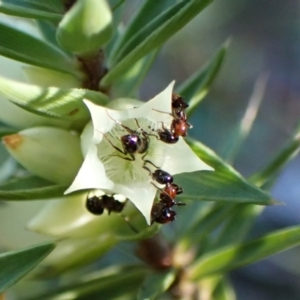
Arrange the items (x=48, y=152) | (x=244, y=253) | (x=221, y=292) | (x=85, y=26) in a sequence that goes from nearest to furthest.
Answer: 1. (x=85, y=26)
2. (x=48, y=152)
3. (x=244, y=253)
4. (x=221, y=292)

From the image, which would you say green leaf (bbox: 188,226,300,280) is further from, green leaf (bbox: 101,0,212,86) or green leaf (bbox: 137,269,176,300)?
green leaf (bbox: 101,0,212,86)

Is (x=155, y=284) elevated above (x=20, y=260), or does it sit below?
below

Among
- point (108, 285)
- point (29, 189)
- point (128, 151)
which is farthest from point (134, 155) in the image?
point (108, 285)

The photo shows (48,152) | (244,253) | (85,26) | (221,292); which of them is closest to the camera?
(85,26)

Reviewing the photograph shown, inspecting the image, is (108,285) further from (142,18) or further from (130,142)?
(142,18)

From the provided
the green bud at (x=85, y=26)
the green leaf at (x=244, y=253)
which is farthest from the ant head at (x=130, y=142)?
the green leaf at (x=244, y=253)

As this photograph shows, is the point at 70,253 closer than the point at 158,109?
No

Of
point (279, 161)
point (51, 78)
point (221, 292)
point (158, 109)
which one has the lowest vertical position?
point (221, 292)

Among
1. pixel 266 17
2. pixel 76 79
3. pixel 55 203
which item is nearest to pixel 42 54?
pixel 76 79
